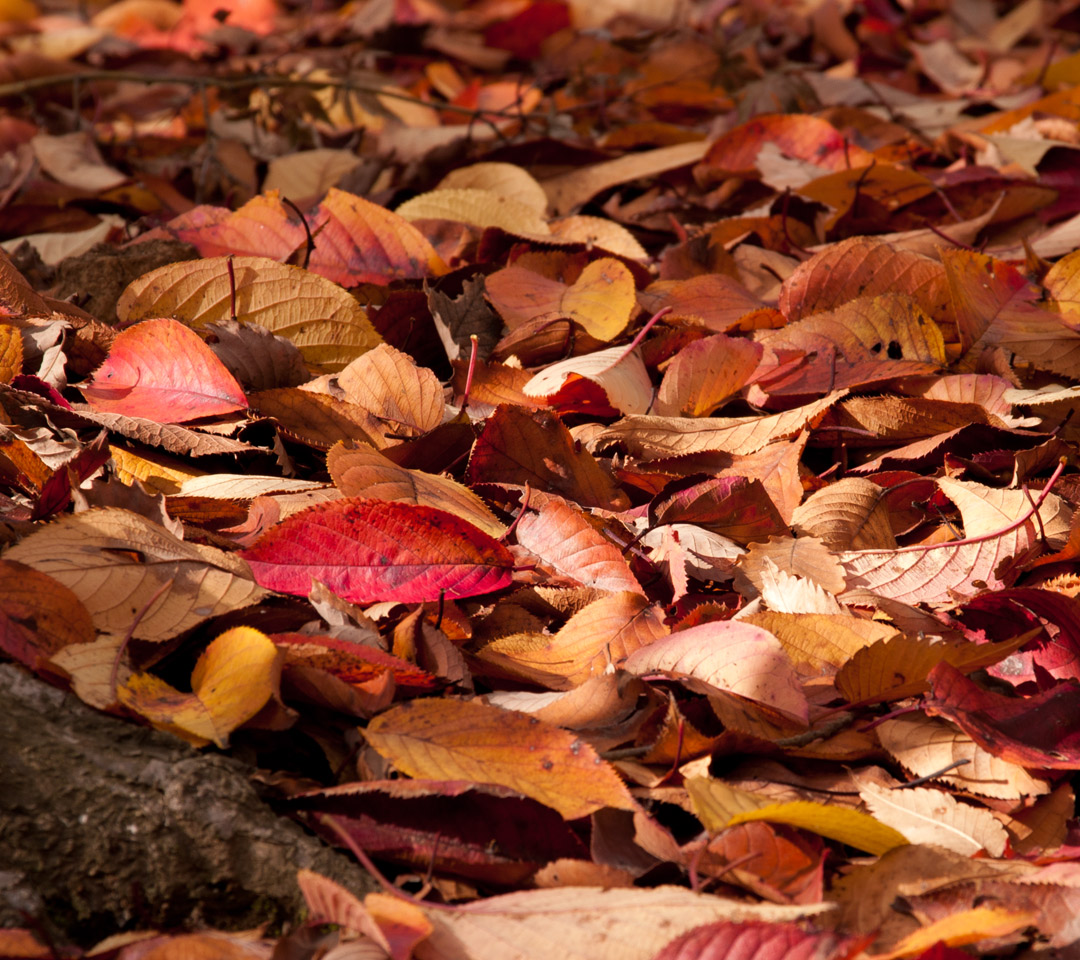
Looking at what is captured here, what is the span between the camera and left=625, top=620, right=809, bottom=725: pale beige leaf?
95 cm

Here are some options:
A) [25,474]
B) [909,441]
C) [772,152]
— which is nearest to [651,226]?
[772,152]

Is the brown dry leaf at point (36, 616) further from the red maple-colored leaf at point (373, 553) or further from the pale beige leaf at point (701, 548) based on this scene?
the pale beige leaf at point (701, 548)

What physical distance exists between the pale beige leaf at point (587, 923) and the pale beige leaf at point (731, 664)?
21 cm

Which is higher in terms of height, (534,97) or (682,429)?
(534,97)

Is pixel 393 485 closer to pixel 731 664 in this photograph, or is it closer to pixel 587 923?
pixel 731 664

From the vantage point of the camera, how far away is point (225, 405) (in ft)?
4.30

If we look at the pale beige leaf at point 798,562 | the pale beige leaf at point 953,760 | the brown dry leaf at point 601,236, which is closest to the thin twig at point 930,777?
the pale beige leaf at point 953,760

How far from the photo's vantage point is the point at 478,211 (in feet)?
6.16

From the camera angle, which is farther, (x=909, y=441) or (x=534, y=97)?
(x=534, y=97)

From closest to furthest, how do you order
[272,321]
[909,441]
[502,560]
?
[502,560]
[909,441]
[272,321]

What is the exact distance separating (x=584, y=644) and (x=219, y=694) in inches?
13.9

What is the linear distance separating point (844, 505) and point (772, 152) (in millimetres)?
1197

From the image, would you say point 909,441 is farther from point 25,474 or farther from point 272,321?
point 25,474

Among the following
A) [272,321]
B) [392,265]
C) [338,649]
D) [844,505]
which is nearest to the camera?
[338,649]
